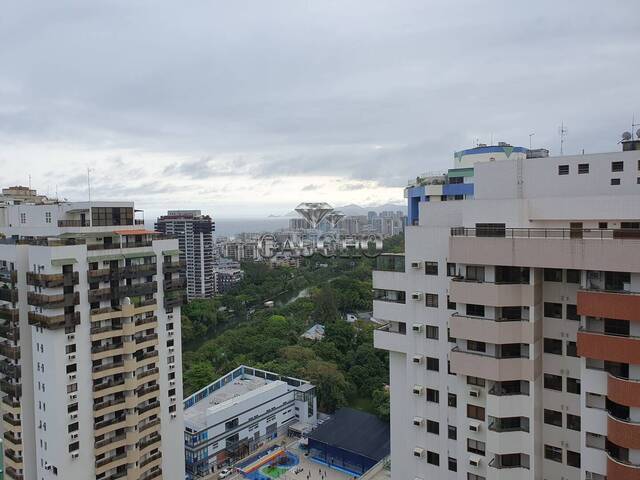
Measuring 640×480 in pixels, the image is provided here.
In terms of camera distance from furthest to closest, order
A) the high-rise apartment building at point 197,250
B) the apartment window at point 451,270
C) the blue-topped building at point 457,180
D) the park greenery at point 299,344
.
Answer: the high-rise apartment building at point 197,250
the park greenery at point 299,344
the blue-topped building at point 457,180
the apartment window at point 451,270

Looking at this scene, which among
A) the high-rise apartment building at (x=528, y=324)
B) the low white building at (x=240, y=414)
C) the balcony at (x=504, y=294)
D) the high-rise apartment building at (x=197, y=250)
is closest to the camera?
the high-rise apartment building at (x=528, y=324)

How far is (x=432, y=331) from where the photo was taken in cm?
661

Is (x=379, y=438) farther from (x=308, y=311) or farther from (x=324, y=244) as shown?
(x=308, y=311)

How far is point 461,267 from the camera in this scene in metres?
5.98

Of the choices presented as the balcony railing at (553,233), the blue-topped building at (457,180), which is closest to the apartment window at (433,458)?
the balcony railing at (553,233)

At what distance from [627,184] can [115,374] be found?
859 centimetres

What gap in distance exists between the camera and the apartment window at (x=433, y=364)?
655 cm

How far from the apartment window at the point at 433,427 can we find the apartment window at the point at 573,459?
5.11ft

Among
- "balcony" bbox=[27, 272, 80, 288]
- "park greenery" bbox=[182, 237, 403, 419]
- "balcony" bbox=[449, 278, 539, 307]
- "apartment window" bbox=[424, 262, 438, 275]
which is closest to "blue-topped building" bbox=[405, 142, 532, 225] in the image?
"apartment window" bbox=[424, 262, 438, 275]

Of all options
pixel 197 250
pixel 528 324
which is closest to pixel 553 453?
pixel 528 324

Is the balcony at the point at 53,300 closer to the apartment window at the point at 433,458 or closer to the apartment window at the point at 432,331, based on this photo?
the apartment window at the point at 432,331

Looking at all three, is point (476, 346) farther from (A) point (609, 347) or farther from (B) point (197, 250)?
(B) point (197, 250)

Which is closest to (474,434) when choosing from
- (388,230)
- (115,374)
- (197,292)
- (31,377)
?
(115,374)

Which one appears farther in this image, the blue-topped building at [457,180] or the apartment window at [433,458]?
the blue-topped building at [457,180]
